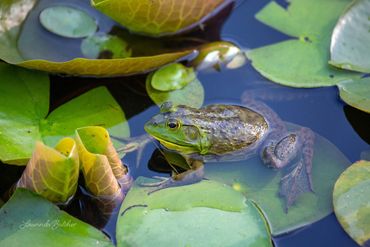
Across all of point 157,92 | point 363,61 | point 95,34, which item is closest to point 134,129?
point 157,92

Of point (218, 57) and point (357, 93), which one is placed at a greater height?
point (357, 93)

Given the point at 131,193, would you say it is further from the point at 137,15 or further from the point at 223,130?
the point at 137,15

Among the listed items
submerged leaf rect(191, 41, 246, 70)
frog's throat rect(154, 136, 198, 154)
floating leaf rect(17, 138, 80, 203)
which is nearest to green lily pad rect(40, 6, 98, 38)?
submerged leaf rect(191, 41, 246, 70)

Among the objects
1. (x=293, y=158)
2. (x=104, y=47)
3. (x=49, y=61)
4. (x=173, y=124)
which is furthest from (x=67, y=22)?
(x=293, y=158)

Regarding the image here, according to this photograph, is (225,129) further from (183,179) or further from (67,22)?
(67,22)

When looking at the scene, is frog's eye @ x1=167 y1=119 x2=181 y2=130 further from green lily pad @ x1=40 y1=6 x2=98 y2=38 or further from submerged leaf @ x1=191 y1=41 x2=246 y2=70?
green lily pad @ x1=40 y1=6 x2=98 y2=38
